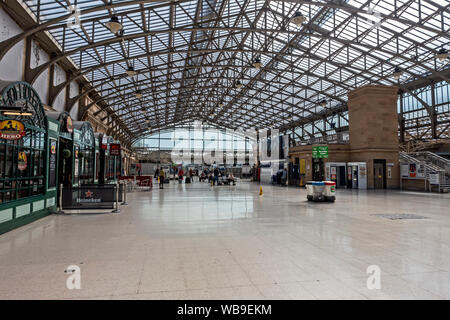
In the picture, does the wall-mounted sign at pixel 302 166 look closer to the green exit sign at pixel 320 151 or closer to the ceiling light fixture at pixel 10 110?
the green exit sign at pixel 320 151

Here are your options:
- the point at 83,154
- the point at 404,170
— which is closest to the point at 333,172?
the point at 404,170

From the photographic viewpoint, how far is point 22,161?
7.27 metres

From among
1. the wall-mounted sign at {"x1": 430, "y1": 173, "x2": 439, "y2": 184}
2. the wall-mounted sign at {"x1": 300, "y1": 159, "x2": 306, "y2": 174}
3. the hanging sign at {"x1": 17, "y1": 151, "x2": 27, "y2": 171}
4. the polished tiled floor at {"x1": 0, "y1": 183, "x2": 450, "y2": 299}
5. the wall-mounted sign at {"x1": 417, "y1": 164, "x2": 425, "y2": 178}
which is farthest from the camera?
the wall-mounted sign at {"x1": 300, "y1": 159, "x2": 306, "y2": 174}

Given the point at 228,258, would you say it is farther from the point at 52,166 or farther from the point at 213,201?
the point at 52,166

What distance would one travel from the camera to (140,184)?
65.0ft

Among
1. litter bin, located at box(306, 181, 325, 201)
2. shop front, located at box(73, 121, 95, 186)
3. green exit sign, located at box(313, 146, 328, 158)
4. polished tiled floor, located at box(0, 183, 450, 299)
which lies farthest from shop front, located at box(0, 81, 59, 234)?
green exit sign, located at box(313, 146, 328, 158)

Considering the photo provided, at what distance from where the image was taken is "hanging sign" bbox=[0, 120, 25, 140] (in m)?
5.86

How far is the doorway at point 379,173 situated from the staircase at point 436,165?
Result: 5.69 ft

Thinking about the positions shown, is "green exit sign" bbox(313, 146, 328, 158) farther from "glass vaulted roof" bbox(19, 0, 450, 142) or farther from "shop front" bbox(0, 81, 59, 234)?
"shop front" bbox(0, 81, 59, 234)

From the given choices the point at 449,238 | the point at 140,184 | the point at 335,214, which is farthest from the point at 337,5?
the point at 140,184

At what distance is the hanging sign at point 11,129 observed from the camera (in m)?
5.86

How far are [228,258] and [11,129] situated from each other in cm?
557
